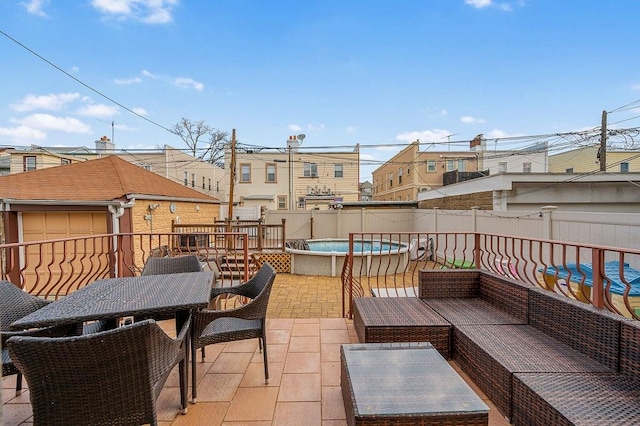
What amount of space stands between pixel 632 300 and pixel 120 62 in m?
11.7

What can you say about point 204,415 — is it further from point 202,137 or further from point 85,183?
point 202,137

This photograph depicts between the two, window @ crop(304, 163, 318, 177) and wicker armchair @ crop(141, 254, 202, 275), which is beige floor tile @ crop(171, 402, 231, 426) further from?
window @ crop(304, 163, 318, 177)

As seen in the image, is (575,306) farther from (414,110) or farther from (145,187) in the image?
(414,110)

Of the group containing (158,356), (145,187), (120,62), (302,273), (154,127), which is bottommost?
(302,273)

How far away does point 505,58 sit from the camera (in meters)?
10.1

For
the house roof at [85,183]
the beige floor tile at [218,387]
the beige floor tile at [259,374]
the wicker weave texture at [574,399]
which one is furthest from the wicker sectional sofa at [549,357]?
the house roof at [85,183]

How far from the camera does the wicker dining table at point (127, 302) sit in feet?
5.52

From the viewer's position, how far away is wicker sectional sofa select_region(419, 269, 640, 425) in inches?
58.1

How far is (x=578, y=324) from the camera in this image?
1.99 m

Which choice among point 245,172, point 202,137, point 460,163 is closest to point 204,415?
point 245,172

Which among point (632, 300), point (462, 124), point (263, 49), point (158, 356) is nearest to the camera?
point (158, 356)

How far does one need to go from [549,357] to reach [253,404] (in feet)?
6.06

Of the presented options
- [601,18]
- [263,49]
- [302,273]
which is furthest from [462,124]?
[302,273]

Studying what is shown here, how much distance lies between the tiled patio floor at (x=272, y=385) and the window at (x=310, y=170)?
1670 cm
